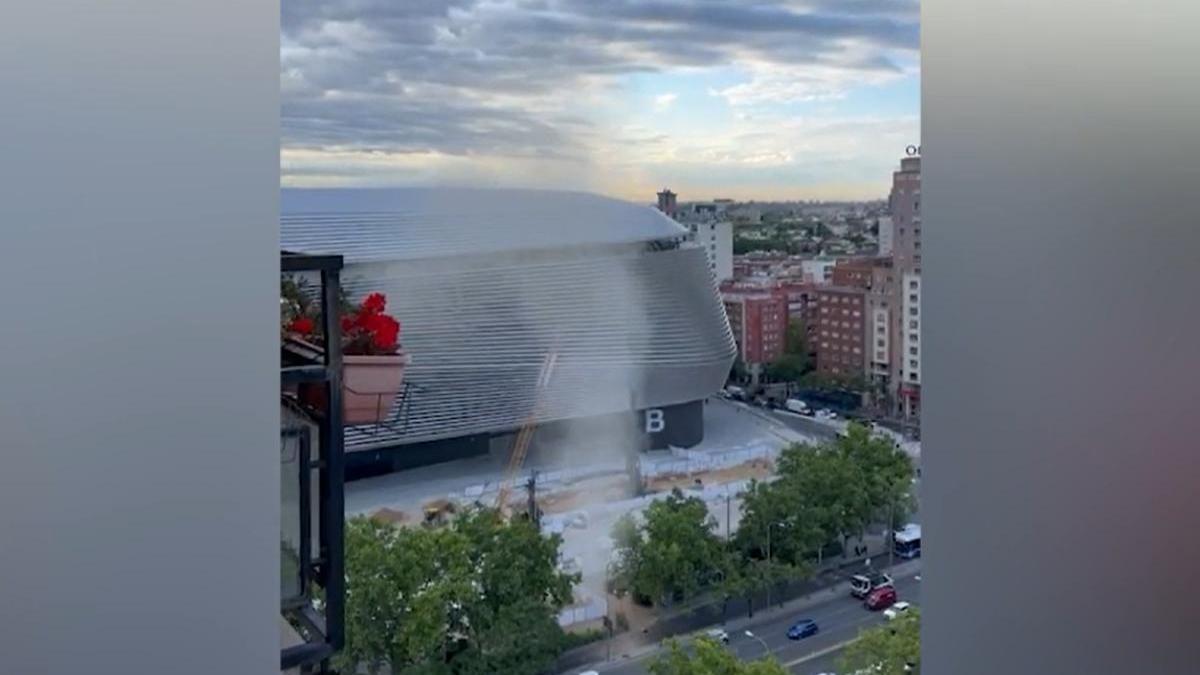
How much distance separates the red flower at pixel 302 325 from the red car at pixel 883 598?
90cm

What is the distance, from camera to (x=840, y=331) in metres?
1.68

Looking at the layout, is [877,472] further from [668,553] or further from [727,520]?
[668,553]

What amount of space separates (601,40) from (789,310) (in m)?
0.52

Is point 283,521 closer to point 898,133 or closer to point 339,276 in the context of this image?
point 339,276

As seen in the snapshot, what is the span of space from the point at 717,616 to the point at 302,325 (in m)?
0.76

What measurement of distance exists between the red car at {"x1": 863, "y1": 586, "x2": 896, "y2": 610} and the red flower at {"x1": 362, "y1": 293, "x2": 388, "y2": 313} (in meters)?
0.85

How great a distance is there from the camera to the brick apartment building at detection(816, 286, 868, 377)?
1625 millimetres

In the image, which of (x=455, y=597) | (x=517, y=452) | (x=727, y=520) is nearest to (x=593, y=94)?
(x=517, y=452)

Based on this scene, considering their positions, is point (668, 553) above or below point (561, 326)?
below
